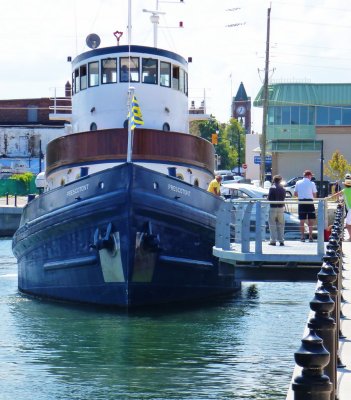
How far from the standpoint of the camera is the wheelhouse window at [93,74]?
22.8 m

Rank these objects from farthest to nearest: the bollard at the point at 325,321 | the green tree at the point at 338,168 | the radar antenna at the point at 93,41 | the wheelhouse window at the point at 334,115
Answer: the wheelhouse window at the point at 334,115 → the green tree at the point at 338,168 → the radar antenna at the point at 93,41 → the bollard at the point at 325,321

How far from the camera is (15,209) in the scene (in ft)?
162

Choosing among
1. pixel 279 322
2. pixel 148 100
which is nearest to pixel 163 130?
pixel 148 100

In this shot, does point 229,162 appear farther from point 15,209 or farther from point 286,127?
point 15,209

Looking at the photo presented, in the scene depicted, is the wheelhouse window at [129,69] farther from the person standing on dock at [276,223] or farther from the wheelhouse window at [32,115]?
the wheelhouse window at [32,115]

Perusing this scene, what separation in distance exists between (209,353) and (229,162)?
338ft

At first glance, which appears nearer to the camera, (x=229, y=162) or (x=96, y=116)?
(x=96, y=116)

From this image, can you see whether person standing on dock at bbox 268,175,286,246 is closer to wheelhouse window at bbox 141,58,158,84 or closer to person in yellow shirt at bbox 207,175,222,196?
person in yellow shirt at bbox 207,175,222,196

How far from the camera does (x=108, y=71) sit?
22.7 metres

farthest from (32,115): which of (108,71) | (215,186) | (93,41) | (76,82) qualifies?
(215,186)

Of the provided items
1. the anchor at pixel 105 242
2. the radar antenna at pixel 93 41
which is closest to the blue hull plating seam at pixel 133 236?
the anchor at pixel 105 242

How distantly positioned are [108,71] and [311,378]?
18.3 metres

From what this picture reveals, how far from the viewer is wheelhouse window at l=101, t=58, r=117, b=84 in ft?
74.4

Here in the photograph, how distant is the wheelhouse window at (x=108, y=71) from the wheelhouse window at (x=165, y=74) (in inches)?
42.7
